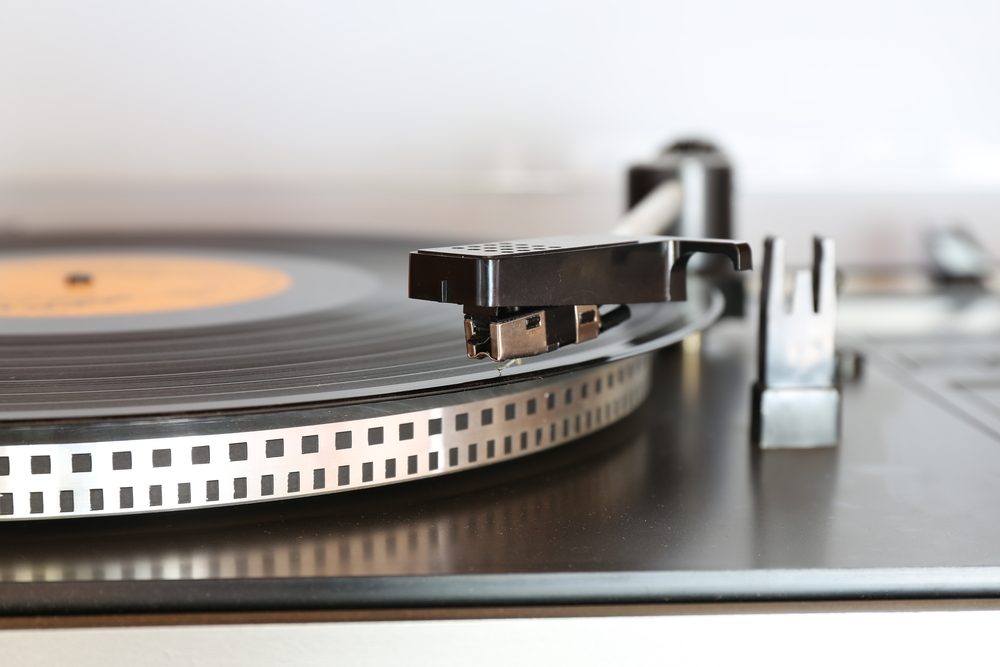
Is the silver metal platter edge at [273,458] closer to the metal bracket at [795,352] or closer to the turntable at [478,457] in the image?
the turntable at [478,457]

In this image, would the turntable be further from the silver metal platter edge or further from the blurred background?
the blurred background

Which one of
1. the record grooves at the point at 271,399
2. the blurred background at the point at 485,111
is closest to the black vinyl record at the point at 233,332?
the record grooves at the point at 271,399

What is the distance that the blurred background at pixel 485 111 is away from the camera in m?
1.35

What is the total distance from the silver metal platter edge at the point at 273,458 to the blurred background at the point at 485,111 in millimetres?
805

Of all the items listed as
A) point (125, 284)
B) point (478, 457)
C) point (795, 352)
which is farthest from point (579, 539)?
point (125, 284)

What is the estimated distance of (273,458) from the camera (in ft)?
1.72

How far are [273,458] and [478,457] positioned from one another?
0.10 meters

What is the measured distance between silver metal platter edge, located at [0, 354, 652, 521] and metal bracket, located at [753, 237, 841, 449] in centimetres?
14

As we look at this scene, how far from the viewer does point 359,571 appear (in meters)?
0.49

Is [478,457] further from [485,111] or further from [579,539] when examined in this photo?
[485,111]

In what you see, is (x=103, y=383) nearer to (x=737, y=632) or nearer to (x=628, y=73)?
(x=737, y=632)

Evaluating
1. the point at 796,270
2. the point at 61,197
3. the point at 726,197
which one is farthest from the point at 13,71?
the point at 796,270

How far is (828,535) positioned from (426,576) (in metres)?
0.19

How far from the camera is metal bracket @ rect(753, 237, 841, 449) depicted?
0.67 metres
